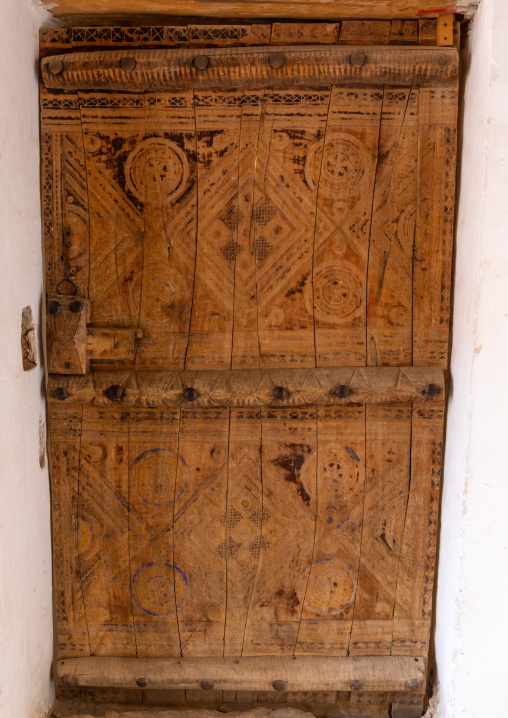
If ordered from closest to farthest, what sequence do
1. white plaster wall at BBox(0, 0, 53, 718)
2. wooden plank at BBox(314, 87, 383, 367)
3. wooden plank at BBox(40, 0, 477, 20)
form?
1. white plaster wall at BBox(0, 0, 53, 718)
2. wooden plank at BBox(40, 0, 477, 20)
3. wooden plank at BBox(314, 87, 383, 367)

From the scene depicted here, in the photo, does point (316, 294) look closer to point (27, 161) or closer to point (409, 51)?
point (409, 51)

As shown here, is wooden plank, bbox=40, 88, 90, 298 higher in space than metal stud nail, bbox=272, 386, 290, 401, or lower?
higher

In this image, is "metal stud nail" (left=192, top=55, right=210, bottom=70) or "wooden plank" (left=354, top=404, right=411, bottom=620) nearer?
"metal stud nail" (left=192, top=55, right=210, bottom=70)

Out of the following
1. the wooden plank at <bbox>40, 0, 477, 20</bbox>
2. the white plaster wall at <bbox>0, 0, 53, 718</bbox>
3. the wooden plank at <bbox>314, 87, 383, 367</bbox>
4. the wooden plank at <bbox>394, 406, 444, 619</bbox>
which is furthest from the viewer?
the wooden plank at <bbox>394, 406, 444, 619</bbox>

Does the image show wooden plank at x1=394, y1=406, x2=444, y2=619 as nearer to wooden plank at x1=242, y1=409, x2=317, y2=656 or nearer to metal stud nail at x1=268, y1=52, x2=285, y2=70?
wooden plank at x1=242, y1=409, x2=317, y2=656

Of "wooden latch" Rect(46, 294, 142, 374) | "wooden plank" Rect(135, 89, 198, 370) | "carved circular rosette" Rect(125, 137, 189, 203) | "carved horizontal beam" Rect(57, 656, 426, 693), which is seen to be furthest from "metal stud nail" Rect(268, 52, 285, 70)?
"carved horizontal beam" Rect(57, 656, 426, 693)

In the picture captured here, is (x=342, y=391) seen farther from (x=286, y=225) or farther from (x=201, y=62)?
(x=201, y=62)

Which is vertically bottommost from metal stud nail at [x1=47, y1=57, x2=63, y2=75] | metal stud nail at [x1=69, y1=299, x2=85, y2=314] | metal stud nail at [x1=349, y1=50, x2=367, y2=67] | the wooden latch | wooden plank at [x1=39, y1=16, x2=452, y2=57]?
the wooden latch

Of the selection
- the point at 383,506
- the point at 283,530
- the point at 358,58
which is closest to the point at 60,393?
the point at 283,530

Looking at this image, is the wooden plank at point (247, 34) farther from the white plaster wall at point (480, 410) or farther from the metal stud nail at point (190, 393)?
the metal stud nail at point (190, 393)

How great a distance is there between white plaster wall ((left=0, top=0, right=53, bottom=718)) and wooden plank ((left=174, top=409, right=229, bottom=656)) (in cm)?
43

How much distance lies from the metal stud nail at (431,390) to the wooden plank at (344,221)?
21 cm

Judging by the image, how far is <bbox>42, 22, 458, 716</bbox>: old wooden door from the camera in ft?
5.54

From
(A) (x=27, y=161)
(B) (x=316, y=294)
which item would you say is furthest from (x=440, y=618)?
(A) (x=27, y=161)
